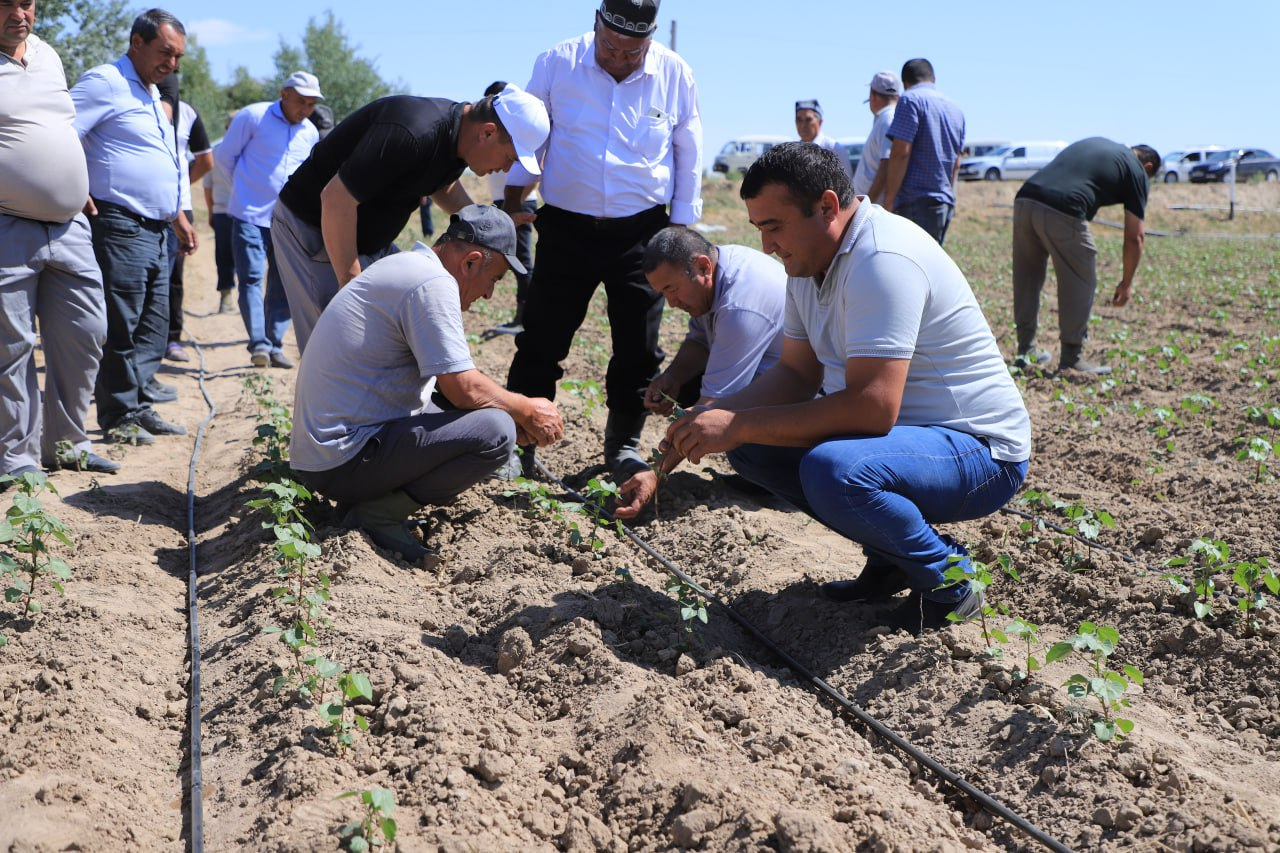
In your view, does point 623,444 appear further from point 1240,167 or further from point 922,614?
point 1240,167

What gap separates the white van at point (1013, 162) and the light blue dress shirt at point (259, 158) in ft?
99.9

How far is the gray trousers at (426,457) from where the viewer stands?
383cm

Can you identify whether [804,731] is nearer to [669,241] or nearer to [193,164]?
[669,241]

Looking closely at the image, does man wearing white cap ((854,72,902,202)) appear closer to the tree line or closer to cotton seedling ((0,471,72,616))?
cotton seedling ((0,471,72,616))

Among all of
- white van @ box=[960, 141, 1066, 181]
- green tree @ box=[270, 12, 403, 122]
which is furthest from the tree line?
white van @ box=[960, 141, 1066, 181]

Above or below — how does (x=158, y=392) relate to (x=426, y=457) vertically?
below

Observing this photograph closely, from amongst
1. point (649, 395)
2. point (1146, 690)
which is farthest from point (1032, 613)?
point (649, 395)

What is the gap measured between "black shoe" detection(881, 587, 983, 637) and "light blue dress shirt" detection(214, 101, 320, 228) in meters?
5.92

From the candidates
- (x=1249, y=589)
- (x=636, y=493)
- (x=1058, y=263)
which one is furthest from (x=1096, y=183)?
(x=1249, y=589)

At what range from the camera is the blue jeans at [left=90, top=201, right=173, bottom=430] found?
211 inches

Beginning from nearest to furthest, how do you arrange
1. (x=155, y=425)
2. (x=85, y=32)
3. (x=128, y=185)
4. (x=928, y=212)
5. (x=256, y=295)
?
(x=128, y=185) < (x=155, y=425) < (x=928, y=212) < (x=256, y=295) < (x=85, y=32)

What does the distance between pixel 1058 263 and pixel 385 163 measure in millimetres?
5165

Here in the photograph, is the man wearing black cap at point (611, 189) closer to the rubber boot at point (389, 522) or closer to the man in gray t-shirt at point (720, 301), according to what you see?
the man in gray t-shirt at point (720, 301)

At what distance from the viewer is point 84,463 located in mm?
4852
